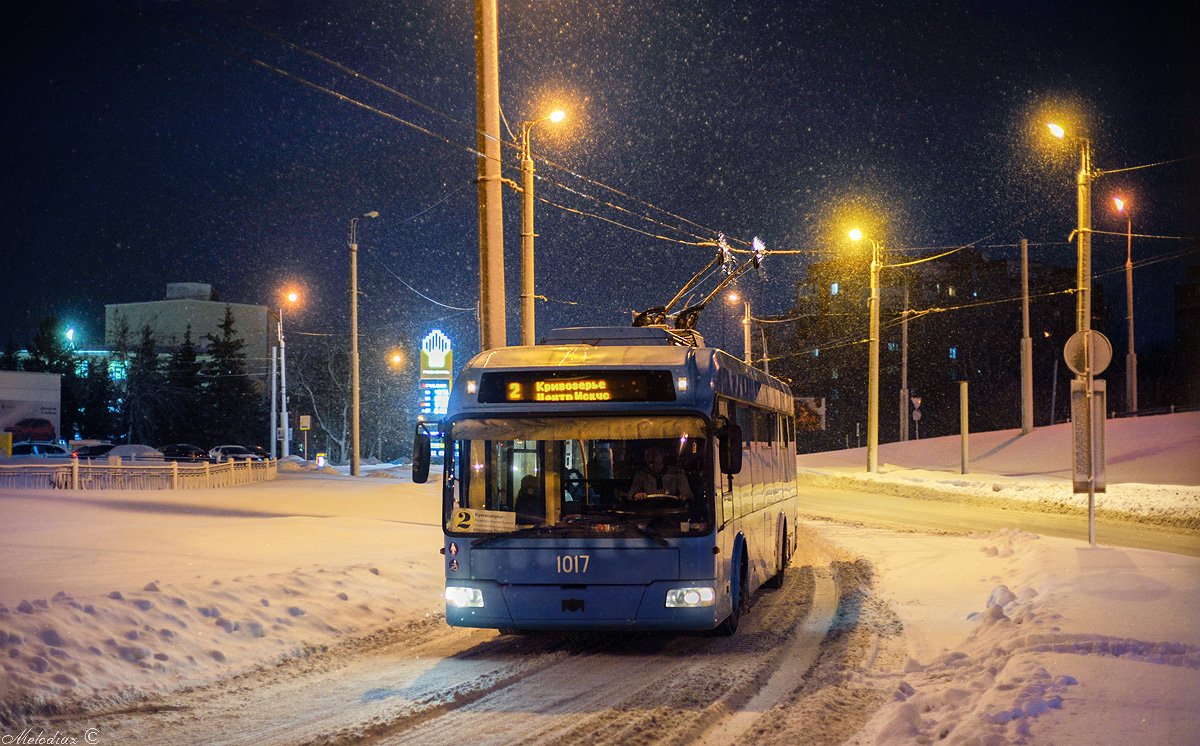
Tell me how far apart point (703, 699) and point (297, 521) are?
46.0 feet

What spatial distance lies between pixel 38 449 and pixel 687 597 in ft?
179

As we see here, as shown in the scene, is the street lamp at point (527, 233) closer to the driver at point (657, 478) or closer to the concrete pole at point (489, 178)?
the concrete pole at point (489, 178)

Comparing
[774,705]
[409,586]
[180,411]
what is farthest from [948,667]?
[180,411]

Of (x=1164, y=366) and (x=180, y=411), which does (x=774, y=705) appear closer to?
(x=180, y=411)

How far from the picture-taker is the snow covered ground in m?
5.94

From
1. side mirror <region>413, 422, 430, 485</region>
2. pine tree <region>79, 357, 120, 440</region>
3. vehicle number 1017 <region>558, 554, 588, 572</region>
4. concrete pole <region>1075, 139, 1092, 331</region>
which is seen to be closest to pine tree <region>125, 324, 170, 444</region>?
pine tree <region>79, 357, 120, 440</region>

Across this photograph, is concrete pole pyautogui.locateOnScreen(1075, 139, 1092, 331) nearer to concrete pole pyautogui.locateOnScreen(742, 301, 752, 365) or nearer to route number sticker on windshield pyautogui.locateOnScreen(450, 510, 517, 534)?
route number sticker on windshield pyautogui.locateOnScreen(450, 510, 517, 534)

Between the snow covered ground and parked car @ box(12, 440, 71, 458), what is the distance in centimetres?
3619

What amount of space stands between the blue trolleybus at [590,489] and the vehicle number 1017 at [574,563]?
0.01 metres

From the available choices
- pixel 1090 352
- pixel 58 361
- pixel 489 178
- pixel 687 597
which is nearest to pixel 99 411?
pixel 58 361

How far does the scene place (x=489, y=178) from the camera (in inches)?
512

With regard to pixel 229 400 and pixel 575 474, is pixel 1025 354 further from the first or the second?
pixel 229 400

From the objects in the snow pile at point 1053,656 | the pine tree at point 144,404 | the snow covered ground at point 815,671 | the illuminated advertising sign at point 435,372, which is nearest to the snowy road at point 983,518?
the snow covered ground at point 815,671

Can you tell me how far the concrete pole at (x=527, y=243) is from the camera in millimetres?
16281
